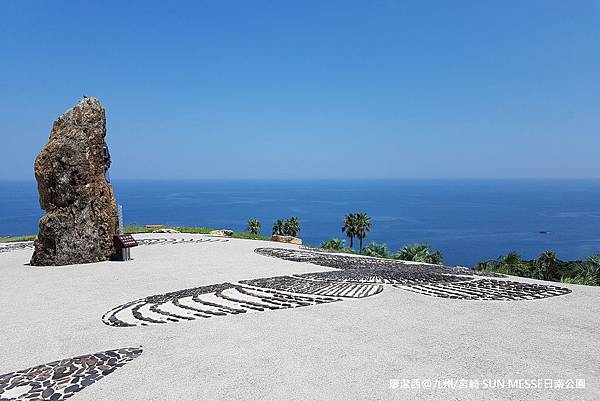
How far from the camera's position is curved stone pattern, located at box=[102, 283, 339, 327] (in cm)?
940

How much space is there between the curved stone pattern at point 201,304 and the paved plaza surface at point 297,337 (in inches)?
1.9

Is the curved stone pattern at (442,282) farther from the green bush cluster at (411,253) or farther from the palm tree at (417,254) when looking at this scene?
the green bush cluster at (411,253)

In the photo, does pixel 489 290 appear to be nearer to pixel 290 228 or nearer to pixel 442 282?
pixel 442 282

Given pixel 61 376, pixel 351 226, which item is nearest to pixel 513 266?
pixel 351 226

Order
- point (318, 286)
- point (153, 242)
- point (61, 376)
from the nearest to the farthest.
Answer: point (61, 376)
point (318, 286)
point (153, 242)

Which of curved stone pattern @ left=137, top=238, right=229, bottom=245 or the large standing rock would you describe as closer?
the large standing rock

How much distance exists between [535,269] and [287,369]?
76.6ft

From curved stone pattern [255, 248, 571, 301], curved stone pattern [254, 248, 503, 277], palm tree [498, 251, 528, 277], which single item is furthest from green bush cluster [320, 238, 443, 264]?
curved stone pattern [255, 248, 571, 301]

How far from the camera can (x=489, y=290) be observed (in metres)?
12.1

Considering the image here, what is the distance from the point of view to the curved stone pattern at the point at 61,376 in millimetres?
5820

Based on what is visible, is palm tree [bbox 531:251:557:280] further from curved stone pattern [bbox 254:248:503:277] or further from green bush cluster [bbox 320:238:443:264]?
curved stone pattern [bbox 254:248:503:277]

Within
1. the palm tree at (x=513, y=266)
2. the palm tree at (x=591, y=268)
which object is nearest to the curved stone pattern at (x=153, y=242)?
the palm tree at (x=513, y=266)

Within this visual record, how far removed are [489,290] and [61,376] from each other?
34.1ft

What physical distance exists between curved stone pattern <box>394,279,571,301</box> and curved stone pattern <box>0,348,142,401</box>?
780 centimetres
